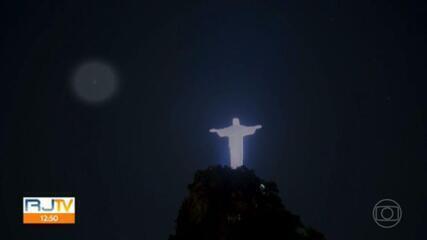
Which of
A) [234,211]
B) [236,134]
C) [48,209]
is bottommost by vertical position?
[48,209]

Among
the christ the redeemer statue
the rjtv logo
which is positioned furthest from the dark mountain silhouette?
the rjtv logo

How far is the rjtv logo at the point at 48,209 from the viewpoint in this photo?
64.8 meters

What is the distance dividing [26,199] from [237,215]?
54833mm

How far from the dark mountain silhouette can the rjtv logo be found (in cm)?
5003

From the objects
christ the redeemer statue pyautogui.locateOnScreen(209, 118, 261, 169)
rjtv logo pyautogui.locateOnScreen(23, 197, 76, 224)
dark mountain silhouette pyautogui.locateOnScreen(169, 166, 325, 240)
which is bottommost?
rjtv logo pyautogui.locateOnScreen(23, 197, 76, 224)

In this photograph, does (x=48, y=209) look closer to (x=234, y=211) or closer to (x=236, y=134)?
(x=236, y=134)

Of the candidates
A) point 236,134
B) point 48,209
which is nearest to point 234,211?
point 236,134

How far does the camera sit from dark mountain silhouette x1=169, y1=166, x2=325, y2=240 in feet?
53.4

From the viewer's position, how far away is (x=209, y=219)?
54.3 ft

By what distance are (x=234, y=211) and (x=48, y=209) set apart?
182 feet

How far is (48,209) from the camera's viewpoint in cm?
6731

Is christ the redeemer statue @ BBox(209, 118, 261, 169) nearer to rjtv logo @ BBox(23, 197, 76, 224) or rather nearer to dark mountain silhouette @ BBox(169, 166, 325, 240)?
dark mountain silhouette @ BBox(169, 166, 325, 240)

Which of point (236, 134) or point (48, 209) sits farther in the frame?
point (48, 209)

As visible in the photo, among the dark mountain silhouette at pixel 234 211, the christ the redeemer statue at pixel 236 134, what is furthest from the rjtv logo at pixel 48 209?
the dark mountain silhouette at pixel 234 211
